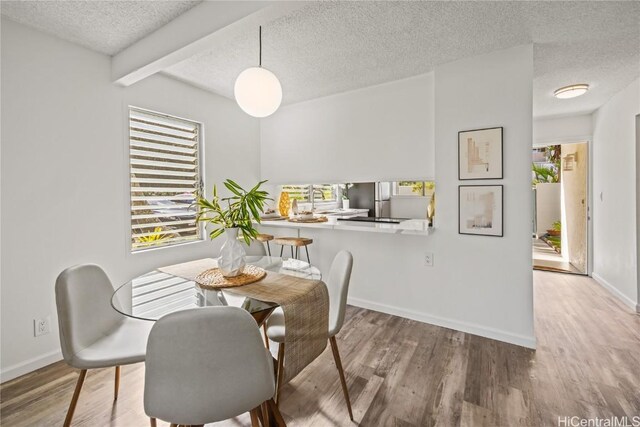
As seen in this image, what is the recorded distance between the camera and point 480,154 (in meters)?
2.50

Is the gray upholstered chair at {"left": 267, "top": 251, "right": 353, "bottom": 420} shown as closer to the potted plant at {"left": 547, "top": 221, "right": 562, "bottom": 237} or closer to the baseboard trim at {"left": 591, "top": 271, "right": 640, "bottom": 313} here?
the baseboard trim at {"left": 591, "top": 271, "right": 640, "bottom": 313}

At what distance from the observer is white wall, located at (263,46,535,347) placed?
7.75ft

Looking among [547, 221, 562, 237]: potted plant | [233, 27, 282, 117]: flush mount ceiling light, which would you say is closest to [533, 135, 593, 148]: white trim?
[547, 221, 562, 237]: potted plant

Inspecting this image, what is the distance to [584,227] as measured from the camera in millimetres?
4344

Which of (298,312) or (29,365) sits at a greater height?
(298,312)

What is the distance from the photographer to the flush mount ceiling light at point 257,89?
186 cm

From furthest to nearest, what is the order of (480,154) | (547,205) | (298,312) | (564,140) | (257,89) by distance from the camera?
1. (547,205)
2. (564,140)
3. (480,154)
4. (257,89)
5. (298,312)

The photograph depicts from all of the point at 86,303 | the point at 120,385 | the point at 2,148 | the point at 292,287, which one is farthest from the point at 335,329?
the point at 2,148

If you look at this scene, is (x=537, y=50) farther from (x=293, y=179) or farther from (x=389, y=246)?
(x=293, y=179)

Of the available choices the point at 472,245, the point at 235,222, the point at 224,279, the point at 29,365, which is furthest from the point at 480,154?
the point at 29,365

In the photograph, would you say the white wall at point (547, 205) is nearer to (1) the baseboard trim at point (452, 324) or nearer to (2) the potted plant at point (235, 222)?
(1) the baseboard trim at point (452, 324)

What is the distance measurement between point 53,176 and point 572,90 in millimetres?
4970

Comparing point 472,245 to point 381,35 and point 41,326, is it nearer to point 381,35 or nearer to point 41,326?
point 381,35

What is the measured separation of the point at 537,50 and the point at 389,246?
7.01 ft
